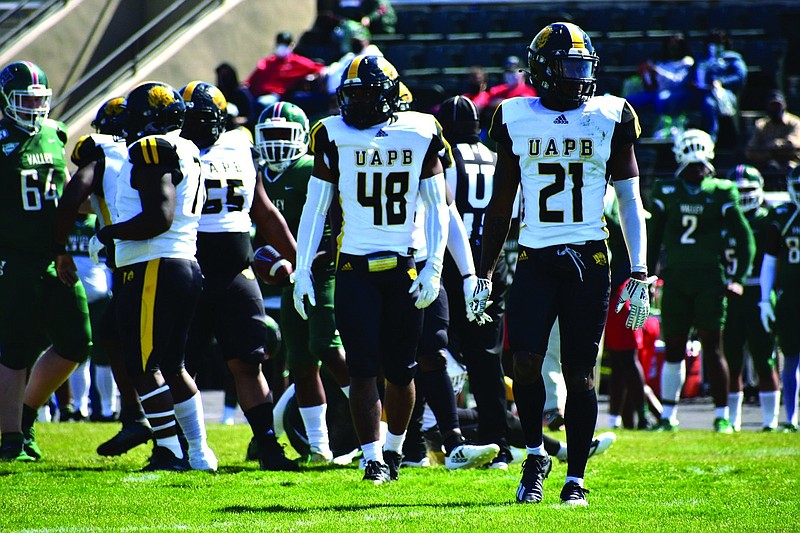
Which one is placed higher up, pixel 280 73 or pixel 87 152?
pixel 280 73

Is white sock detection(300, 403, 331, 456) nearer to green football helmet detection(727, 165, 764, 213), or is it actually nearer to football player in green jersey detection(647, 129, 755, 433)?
football player in green jersey detection(647, 129, 755, 433)

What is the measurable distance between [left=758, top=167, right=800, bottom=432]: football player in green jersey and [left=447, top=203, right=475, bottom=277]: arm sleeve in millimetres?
4654

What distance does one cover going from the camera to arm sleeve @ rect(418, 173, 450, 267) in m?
6.18

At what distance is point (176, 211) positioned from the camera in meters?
6.60

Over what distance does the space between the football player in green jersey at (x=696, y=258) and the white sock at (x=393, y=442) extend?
174 inches

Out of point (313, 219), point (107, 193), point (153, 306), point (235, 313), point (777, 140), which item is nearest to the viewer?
point (313, 219)

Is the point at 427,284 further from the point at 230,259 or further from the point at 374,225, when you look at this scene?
the point at 230,259

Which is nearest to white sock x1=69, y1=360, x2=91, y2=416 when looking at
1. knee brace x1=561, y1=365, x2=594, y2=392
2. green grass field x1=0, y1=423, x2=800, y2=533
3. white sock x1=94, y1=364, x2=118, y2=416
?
white sock x1=94, y1=364, x2=118, y2=416

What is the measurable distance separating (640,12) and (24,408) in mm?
12869

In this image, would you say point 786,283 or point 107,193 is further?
point 786,283

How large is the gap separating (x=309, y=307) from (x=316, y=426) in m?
0.71

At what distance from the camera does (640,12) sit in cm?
1838

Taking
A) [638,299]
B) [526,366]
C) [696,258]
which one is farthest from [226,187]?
[696,258]

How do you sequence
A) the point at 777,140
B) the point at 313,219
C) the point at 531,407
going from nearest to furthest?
the point at 531,407, the point at 313,219, the point at 777,140
